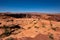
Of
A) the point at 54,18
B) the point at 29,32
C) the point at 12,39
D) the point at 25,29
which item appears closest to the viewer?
the point at 12,39

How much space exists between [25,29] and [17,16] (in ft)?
25.1

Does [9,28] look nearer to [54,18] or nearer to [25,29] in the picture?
[25,29]

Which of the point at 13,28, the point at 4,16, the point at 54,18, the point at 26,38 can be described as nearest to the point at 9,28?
the point at 13,28

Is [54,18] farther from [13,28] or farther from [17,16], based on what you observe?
[13,28]

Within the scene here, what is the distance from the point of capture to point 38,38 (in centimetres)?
997

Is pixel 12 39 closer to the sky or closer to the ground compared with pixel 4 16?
closer to the ground

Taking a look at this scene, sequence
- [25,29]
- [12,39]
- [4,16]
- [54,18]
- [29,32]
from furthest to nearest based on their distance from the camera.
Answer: [54,18], [4,16], [25,29], [29,32], [12,39]

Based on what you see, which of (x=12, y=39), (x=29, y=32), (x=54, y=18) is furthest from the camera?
(x=54, y=18)

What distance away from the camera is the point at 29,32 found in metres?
11.7

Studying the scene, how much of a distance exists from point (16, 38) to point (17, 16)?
401 inches

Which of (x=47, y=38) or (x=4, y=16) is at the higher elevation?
(x=4, y=16)

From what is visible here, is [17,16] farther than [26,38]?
Yes

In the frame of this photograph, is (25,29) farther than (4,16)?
No

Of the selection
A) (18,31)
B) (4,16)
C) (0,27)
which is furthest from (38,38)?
(4,16)
